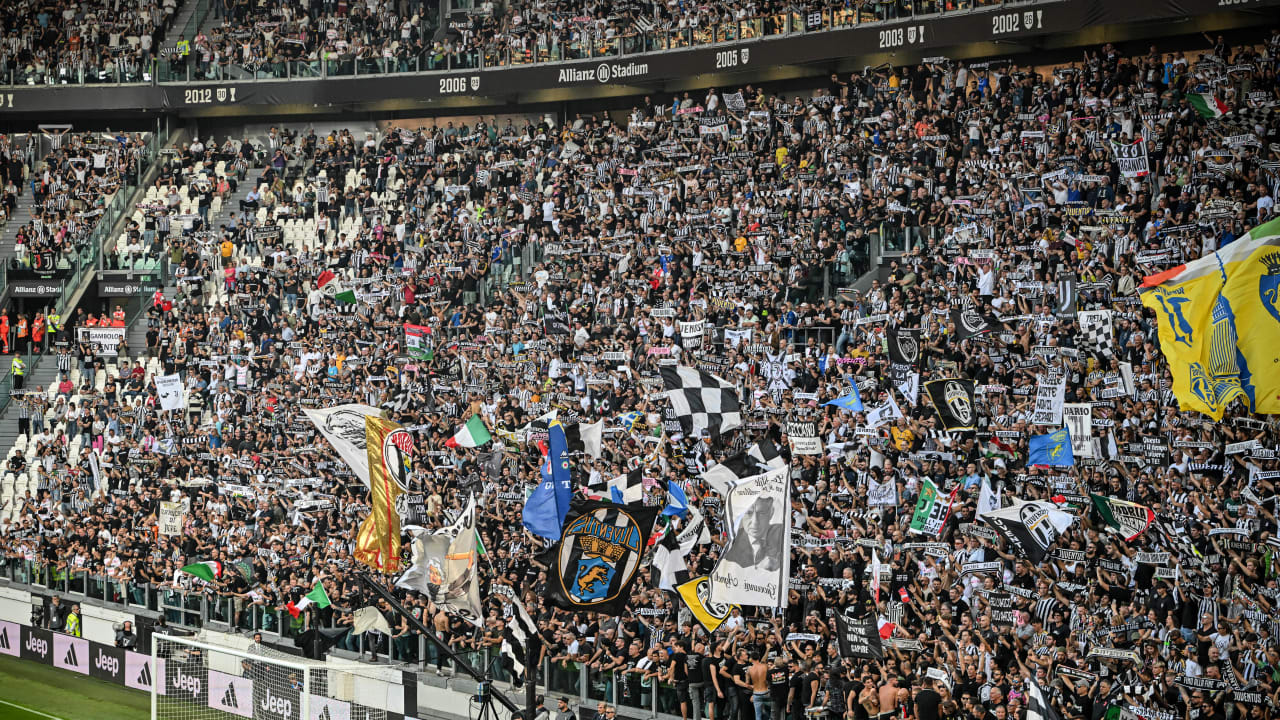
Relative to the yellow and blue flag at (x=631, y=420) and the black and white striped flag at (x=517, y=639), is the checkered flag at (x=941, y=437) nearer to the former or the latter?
the yellow and blue flag at (x=631, y=420)

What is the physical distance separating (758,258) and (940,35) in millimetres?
6850

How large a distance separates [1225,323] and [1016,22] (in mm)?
12493

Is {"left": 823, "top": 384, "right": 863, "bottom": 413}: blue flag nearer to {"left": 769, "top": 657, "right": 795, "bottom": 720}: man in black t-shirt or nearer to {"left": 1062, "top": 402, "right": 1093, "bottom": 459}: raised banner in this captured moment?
{"left": 1062, "top": 402, "right": 1093, "bottom": 459}: raised banner

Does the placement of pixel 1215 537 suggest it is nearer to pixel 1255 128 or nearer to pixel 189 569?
pixel 1255 128

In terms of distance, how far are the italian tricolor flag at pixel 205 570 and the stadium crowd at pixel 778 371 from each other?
15.3 inches

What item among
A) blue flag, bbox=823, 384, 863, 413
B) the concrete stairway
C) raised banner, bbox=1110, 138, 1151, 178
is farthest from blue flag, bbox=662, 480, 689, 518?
the concrete stairway

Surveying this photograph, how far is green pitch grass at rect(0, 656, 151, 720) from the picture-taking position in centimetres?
2619

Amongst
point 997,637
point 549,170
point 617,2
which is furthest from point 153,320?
point 997,637

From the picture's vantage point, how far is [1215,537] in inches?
690

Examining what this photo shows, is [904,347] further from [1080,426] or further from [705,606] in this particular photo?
[705,606]

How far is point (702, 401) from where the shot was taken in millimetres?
22984

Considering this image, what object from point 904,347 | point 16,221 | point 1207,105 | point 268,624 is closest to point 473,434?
point 268,624

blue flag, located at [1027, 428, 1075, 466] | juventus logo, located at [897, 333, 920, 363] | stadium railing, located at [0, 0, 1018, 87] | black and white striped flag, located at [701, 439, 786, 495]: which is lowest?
black and white striped flag, located at [701, 439, 786, 495]

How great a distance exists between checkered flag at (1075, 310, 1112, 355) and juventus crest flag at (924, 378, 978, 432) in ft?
5.90
